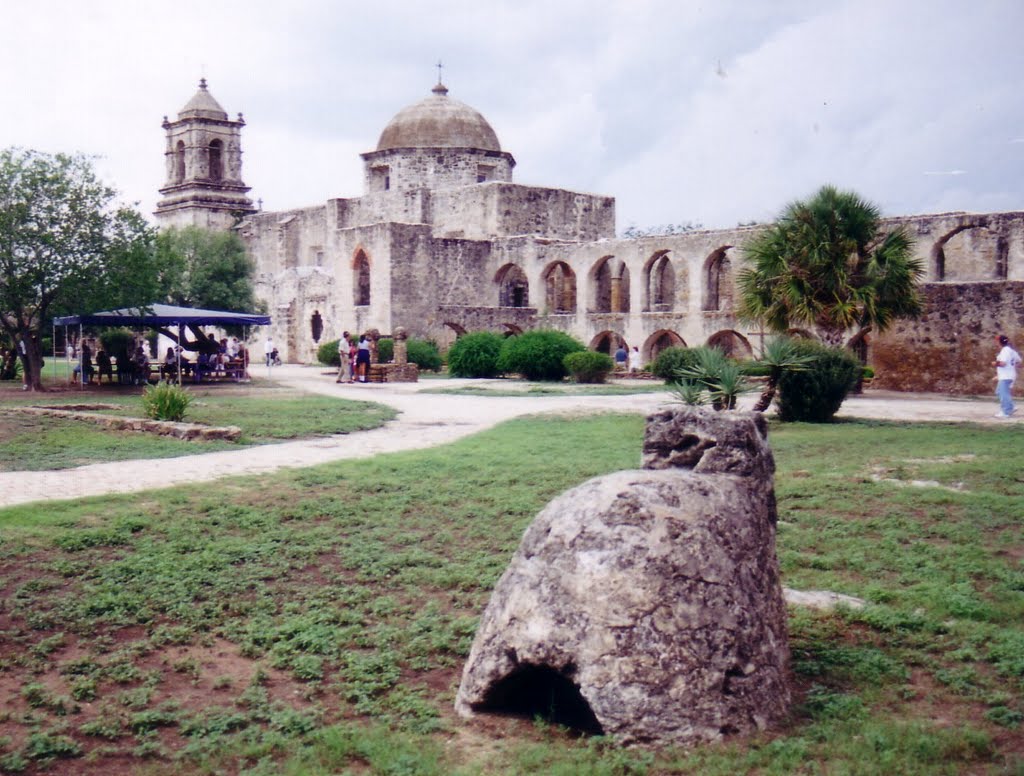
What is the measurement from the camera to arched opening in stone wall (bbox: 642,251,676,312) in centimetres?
3303

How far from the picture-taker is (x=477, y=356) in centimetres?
2788

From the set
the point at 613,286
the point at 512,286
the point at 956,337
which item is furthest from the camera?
the point at 512,286

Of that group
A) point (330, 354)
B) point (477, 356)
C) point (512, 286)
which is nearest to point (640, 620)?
point (477, 356)

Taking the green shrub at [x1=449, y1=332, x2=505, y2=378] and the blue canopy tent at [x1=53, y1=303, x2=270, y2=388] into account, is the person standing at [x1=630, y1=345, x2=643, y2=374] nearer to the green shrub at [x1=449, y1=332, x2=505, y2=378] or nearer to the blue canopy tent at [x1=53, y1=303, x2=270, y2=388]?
the green shrub at [x1=449, y1=332, x2=505, y2=378]

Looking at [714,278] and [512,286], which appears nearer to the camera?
[714,278]

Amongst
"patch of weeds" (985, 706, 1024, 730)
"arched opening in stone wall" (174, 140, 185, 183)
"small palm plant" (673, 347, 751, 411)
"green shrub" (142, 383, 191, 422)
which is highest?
"arched opening in stone wall" (174, 140, 185, 183)

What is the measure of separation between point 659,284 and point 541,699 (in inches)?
1284

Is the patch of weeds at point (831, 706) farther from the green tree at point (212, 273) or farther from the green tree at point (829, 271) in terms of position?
the green tree at point (212, 273)

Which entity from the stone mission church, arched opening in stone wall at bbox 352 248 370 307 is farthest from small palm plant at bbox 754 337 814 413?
arched opening in stone wall at bbox 352 248 370 307

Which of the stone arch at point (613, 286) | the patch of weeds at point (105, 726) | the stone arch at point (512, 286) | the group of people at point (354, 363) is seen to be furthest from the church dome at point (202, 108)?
the patch of weeds at point (105, 726)

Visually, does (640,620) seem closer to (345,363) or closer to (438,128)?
(345,363)

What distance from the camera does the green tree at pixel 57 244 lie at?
1959cm

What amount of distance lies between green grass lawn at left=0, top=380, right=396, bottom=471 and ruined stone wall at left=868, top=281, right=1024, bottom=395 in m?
10.9

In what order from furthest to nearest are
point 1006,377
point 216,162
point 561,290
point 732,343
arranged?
1. point 216,162
2. point 561,290
3. point 732,343
4. point 1006,377
